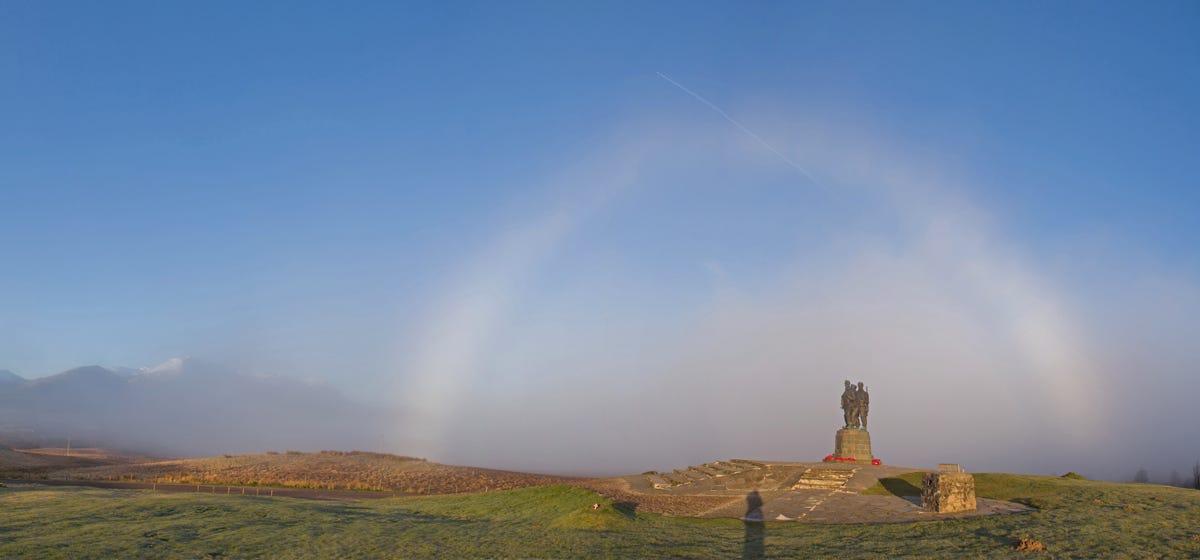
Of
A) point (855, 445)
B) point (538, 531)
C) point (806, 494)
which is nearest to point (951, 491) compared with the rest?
point (806, 494)

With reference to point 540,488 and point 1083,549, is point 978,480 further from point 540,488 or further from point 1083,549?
point 540,488

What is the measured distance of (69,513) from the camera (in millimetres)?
21219

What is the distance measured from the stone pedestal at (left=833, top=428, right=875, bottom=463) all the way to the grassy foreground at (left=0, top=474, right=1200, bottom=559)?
2007 cm

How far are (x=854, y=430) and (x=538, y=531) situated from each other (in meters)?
33.9

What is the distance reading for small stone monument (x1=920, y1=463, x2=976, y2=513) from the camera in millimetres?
22406

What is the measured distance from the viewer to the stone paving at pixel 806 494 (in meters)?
23.0

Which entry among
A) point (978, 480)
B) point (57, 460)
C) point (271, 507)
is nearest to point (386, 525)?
point (271, 507)

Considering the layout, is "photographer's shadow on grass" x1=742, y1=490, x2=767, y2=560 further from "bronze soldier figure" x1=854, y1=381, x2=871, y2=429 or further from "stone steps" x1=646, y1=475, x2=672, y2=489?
"bronze soldier figure" x1=854, y1=381, x2=871, y2=429

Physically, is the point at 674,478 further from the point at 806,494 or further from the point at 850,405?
the point at 850,405

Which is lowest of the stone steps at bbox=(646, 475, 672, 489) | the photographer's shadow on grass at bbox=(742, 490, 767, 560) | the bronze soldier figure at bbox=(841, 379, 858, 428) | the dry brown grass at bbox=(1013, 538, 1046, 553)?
the stone steps at bbox=(646, 475, 672, 489)

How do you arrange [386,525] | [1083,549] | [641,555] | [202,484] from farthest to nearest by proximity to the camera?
[202,484]
[386,525]
[641,555]
[1083,549]

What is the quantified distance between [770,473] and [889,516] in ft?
50.2

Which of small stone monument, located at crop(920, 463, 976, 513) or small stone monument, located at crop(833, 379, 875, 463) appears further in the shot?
small stone monument, located at crop(833, 379, 875, 463)

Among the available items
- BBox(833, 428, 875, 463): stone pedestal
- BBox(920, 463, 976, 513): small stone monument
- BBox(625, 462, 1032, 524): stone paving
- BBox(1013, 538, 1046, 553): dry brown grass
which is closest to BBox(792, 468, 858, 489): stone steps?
BBox(625, 462, 1032, 524): stone paving
